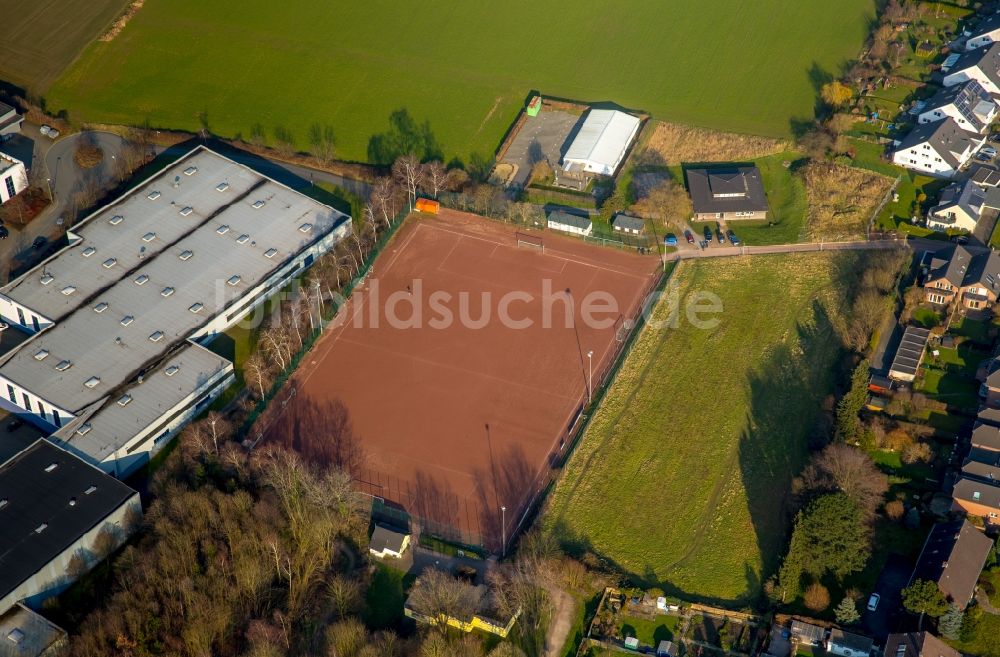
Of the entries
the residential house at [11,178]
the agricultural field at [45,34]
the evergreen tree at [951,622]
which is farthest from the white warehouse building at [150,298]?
the evergreen tree at [951,622]

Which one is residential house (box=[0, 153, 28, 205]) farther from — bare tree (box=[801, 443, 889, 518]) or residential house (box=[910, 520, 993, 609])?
residential house (box=[910, 520, 993, 609])

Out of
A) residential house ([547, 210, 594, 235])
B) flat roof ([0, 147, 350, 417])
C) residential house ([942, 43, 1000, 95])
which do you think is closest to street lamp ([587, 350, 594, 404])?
residential house ([547, 210, 594, 235])

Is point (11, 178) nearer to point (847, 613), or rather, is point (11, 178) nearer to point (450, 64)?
point (450, 64)

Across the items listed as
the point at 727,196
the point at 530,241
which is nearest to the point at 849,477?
the point at 727,196

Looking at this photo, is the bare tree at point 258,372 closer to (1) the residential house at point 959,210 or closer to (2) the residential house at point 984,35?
(1) the residential house at point 959,210

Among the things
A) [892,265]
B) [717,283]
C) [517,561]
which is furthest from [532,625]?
[892,265]
